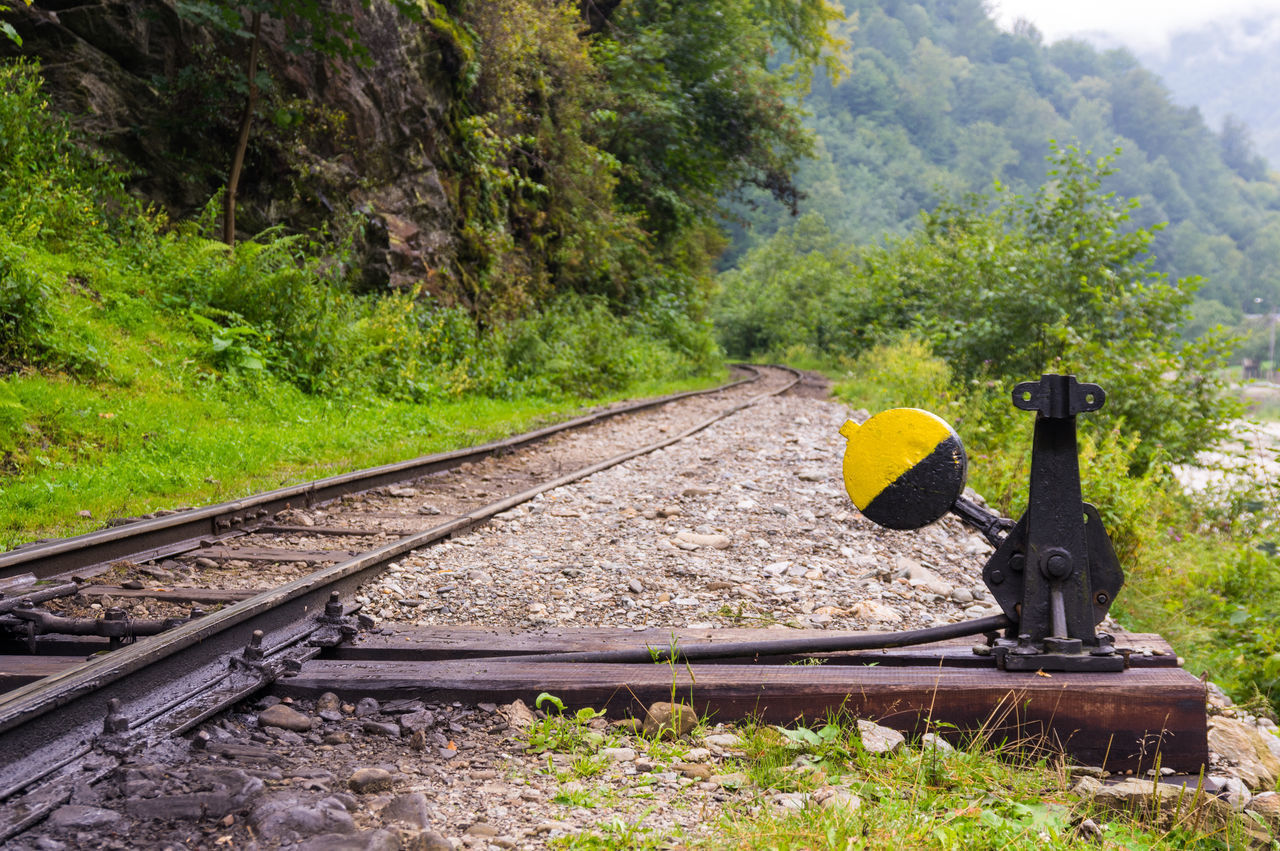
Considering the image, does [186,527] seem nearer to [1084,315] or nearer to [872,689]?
[872,689]

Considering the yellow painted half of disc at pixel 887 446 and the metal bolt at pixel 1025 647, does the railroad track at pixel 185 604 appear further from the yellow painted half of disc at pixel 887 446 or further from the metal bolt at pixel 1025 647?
the metal bolt at pixel 1025 647

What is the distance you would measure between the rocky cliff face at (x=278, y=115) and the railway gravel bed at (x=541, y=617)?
5688mm

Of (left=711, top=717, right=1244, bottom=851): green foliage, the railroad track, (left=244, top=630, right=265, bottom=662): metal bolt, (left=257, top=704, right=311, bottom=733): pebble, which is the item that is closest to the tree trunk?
the railroad track

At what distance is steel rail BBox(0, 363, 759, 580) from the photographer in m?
3.42

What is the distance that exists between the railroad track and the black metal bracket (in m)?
2.09

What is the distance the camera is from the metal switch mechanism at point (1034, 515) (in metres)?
2.08

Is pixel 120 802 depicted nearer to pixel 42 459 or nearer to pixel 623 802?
pixel 623 802

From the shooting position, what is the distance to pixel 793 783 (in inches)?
73.9

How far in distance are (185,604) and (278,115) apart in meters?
8.59

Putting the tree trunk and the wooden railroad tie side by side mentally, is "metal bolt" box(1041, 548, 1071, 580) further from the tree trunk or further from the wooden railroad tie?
the tree trunk

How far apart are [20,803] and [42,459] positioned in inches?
177

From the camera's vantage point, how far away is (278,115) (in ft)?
32.6

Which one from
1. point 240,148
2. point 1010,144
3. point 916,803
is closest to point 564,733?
point 916,803

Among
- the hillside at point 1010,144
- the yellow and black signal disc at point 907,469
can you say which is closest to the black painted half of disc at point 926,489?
the yellow and black signal disc at point 907,469
